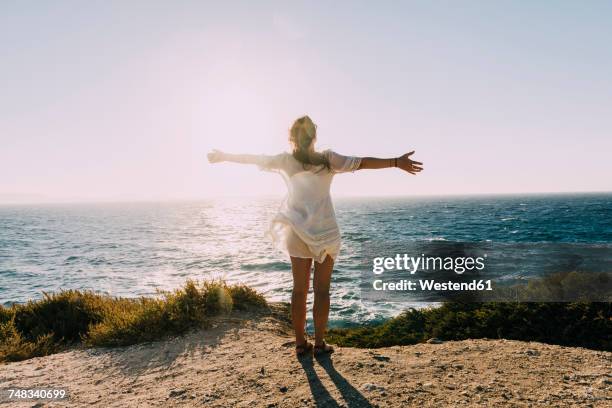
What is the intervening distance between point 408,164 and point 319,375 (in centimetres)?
242

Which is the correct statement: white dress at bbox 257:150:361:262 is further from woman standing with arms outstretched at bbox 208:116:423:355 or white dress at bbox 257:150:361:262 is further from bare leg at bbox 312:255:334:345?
bare leg at bbox 312:255:334:345

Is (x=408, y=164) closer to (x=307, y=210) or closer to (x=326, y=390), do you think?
(x=307, y=210)

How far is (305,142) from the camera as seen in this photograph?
4266mm

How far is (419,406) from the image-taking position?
11.9 ft

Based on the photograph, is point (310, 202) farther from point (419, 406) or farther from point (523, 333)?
point (523, 333)

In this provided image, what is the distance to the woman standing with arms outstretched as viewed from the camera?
4.23m

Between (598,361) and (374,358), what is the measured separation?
2.58 metres

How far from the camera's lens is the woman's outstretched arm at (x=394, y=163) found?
3.87 metres

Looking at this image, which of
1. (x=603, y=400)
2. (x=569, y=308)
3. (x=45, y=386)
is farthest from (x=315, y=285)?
(x=569, y=308)

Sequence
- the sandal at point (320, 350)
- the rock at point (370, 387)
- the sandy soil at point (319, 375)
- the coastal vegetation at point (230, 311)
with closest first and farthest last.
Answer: the sandy soil at point (319, 375) → the rock at point (370, 387) → the sandal at point (320, 350) → the coastal vegetation at point (230, 311)

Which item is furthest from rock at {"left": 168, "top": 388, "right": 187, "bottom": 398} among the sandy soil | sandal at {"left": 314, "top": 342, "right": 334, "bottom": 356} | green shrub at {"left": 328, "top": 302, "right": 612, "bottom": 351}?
green shrub at {"left": 328, "top": 302, "right": 612, "bottom": 351}

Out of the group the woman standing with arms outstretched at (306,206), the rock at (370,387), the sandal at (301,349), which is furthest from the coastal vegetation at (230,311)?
the woman standing with arms outstretched at (306,206)

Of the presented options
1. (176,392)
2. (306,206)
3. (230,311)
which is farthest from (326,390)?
(230,311)

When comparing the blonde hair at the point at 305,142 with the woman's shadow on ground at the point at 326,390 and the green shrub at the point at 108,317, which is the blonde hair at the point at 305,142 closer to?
the woman's shadow on ground at the point at 326,390
